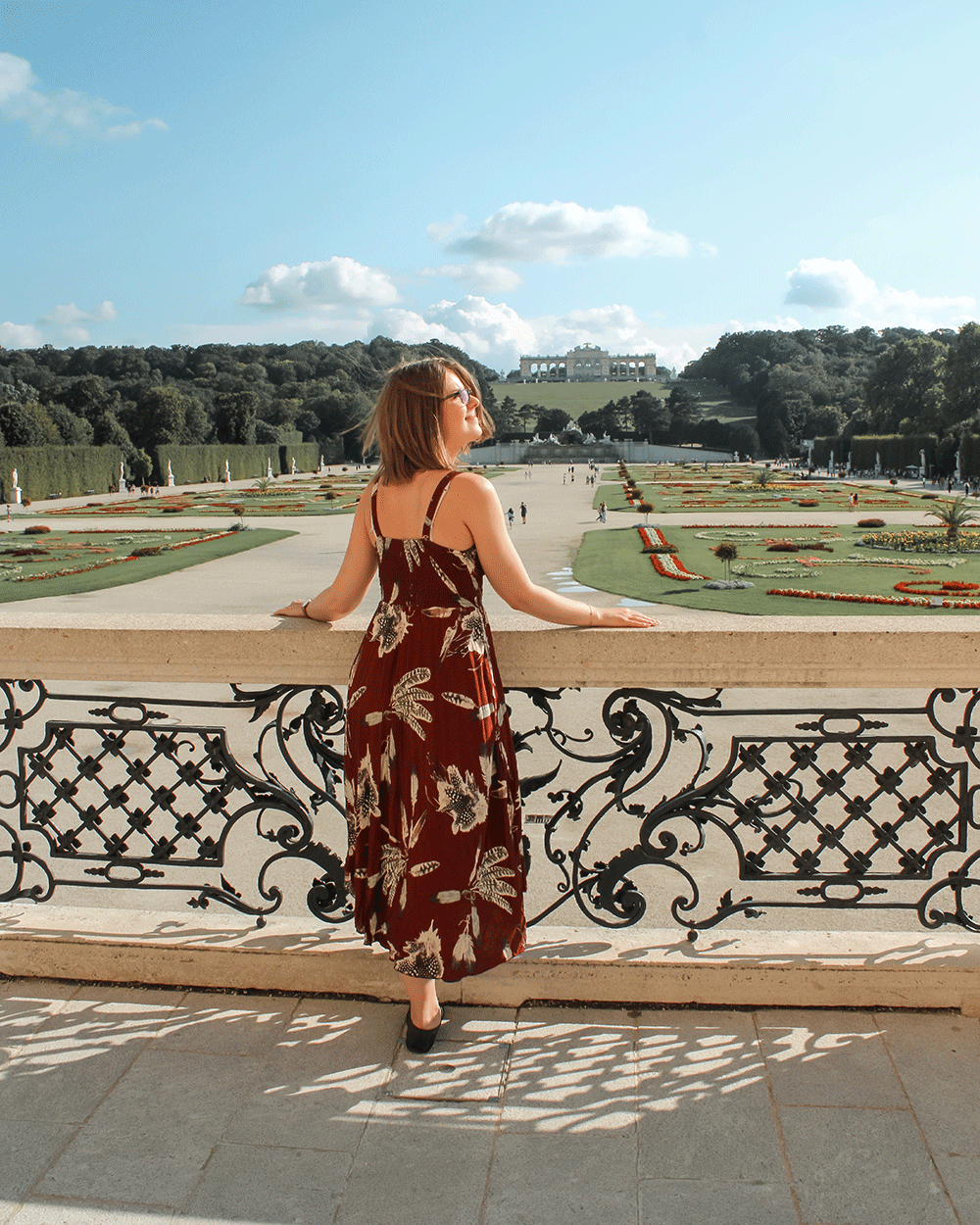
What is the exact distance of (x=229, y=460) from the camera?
71.3m

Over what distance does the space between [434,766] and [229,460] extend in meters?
72.6

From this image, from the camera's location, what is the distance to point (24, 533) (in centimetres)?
2900

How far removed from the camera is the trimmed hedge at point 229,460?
6131 centimetres

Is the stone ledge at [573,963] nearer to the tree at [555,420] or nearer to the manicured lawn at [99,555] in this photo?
the manicured lawn at [99,555]

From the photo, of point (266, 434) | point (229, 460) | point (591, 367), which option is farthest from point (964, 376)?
point (591, 367)

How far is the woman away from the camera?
224 cm

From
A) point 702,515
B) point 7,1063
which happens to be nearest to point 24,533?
point 702,515

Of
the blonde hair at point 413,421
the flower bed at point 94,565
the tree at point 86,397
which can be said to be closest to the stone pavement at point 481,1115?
the blonde hair at point 413,421

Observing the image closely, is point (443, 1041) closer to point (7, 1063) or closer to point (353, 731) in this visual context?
point (353, 731)

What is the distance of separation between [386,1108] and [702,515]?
1249 inches

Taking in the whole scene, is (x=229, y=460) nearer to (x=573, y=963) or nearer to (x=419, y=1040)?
(x=573, y=963)

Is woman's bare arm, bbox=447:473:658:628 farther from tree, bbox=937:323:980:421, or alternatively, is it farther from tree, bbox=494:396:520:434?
tree, bbox=494:396:520:434

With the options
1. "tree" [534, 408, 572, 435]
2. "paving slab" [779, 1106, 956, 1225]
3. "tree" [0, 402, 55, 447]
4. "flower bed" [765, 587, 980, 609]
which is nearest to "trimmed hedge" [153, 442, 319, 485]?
"tree" [0, 402, 55, 447]

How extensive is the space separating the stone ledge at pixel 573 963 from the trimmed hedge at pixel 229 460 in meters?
61.4
